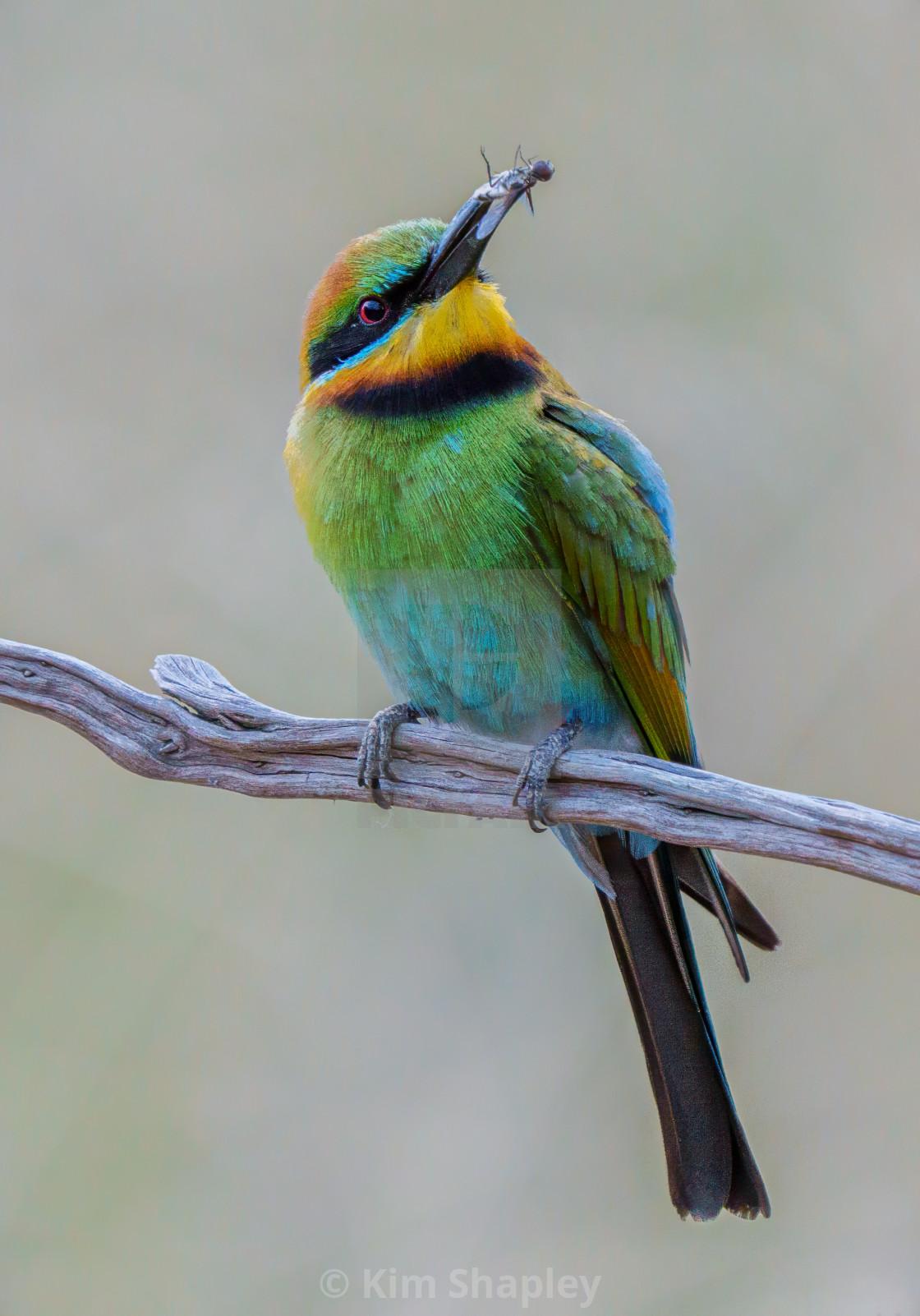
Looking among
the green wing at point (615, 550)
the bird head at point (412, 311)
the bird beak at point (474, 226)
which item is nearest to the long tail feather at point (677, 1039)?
the green wing at point (615, 550)

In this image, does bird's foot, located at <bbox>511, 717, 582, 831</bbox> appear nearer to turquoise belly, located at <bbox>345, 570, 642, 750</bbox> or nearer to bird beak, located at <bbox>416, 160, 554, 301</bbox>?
turquoise belly, located at <bbox>345, 570, 642, 750</bbox>

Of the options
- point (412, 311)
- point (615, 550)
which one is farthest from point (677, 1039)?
point (412, 311)

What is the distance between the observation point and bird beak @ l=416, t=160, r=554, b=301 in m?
1.52

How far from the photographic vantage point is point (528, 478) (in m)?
1.63

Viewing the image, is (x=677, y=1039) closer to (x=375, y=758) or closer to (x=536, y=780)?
(x=536, y=780)

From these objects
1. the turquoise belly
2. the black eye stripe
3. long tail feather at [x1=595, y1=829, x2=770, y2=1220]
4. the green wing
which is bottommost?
long tail feather at [x1=595, y1=829, x2=770, y2=1220]

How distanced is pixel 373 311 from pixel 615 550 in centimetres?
51

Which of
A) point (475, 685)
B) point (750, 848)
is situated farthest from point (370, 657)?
point (750, 848)

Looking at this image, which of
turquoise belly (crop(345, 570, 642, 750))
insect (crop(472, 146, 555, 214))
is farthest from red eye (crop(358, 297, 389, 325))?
→ turquoise belly (crop(345, 570, 642, 750))

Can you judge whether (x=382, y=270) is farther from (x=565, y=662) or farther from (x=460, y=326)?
(x=565, y=662)

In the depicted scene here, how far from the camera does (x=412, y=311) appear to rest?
1.66m

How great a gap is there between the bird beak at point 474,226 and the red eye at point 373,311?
64mm

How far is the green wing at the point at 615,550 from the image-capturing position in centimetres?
164

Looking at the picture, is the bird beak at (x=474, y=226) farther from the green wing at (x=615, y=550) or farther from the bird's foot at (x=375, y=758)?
the bird's foot at (x=375, y=758)
